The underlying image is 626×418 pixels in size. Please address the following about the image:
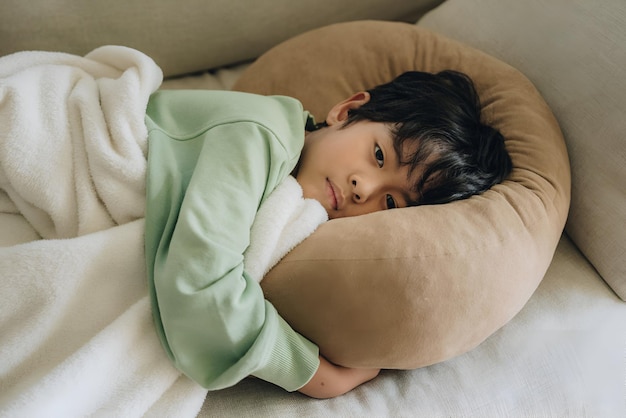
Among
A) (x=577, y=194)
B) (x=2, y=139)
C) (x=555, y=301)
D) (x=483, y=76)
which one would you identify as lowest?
(x=555, y=301)

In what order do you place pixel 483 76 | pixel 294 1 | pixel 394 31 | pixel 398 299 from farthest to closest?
pixel 294 1
pixel 394 31
pixel 483 76
pixel 398 299

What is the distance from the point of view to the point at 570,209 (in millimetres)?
1014

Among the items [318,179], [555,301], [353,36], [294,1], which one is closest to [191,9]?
[294,1]

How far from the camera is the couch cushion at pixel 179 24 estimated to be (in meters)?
1.16

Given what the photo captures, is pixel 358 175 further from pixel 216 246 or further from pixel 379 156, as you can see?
pixel 216 246

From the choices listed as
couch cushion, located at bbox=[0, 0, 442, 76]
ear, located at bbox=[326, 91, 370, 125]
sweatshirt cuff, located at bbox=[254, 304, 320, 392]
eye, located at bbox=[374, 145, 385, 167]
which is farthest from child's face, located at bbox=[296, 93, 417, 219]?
couch cushion, located at bbox=[0, 0, 442, 76]

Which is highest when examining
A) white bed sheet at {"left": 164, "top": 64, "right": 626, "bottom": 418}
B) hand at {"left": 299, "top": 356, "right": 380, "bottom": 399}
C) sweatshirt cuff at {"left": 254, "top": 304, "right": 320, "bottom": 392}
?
sweatshirt cuff at {"left": 254, "top": 304, "right": 320, "bottom": 392}

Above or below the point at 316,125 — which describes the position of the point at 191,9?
above

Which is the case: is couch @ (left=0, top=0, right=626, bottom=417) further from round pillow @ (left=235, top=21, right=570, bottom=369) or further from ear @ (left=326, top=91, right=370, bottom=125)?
ear @ (left=326, top=91, right=370, bottom=125)

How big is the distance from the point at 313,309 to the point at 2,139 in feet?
1.63

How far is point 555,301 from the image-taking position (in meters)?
0.96

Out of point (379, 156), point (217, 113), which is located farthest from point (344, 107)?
point (217, 113)

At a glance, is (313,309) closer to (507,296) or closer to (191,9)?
(507,296)

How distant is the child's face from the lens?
940mm
